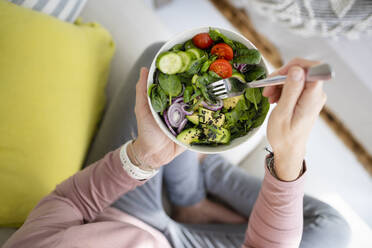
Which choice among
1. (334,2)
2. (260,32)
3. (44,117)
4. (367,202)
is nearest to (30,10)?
(44,117)

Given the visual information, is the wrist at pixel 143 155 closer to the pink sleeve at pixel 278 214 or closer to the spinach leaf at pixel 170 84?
the spinach leaf at pixel 170 84

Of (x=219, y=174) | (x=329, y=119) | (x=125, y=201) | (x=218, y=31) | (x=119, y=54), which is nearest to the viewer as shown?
(x=218, y=31)

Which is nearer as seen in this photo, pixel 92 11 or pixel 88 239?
pixel 88 239

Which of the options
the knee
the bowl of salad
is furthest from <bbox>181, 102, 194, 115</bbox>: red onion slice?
the knee

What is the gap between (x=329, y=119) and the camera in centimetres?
158

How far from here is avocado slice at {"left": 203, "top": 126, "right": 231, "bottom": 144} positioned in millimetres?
653

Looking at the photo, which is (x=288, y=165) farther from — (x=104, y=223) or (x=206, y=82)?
(x=104, y=223)

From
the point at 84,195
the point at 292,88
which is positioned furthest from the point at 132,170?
the point at 292,88

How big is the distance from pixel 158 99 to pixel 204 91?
0.11 m

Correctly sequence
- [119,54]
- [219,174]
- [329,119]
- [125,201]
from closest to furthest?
1. [125,201]
2. [219,174]
3. [119,54]
4. [329,119]

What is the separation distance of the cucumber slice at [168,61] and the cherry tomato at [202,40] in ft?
0.23

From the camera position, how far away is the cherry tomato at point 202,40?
Answer: 678 millimetres

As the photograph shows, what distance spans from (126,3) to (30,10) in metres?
0.47

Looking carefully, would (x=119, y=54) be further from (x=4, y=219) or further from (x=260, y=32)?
(x=260, y=32)
